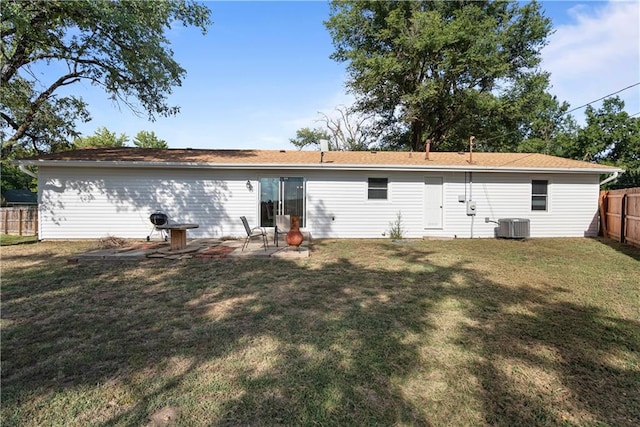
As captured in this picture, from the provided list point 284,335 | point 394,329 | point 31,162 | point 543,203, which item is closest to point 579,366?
point 394,329

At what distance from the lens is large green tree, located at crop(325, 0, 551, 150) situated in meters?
17.1

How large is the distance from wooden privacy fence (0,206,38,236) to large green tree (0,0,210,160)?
97.9 inches

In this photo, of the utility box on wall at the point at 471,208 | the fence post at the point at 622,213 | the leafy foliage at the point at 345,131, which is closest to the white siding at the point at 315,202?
the utility box on wall at the point at 471,208

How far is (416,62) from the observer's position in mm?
17734

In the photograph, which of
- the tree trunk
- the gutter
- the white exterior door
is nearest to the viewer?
the gutter

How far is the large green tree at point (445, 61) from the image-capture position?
17.1 m

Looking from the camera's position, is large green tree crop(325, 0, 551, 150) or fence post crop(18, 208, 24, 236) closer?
fence post crop(18, 208, 24, 236)

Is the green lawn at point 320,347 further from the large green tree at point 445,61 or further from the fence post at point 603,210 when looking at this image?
the large green tree at point 445,61

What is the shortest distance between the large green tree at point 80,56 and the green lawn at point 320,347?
7116mm

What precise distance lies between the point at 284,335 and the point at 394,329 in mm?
1174

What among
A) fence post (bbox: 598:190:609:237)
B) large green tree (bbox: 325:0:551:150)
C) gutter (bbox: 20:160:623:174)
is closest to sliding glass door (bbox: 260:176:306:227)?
→ gutter (bbox: 20:160:623:174)

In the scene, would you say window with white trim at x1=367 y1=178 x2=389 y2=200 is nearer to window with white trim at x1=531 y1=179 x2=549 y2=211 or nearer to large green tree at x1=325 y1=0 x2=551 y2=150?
window with white trim at x1=531 y1=179 x2=549 y2=211

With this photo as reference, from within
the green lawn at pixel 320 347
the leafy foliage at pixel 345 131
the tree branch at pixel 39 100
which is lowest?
the green lawn at pixel 320 347

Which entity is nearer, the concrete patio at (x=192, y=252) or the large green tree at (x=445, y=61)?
the concrete patio at (x=192, y=252)
